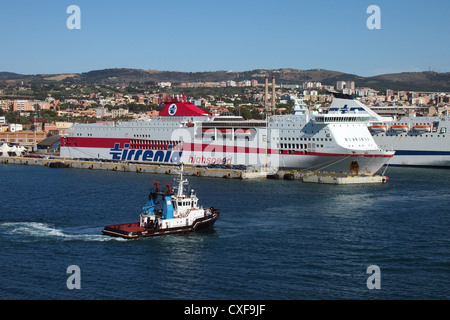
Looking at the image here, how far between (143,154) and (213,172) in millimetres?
11144

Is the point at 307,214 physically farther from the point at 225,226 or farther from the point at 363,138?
the point at 363,138

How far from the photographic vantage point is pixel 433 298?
1730 centimetres

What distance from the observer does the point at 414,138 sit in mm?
52375

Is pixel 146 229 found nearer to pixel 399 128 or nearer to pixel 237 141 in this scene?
pixel 237 141

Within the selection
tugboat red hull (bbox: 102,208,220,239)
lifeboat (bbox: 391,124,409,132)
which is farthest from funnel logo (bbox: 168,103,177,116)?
tugboat red hull (bbox: 102,208,220,239)

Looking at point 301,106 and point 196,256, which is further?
point 301,106

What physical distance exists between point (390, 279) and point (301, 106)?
37.1m

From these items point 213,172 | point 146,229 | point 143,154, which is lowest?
point 146,229

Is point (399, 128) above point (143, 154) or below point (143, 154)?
above

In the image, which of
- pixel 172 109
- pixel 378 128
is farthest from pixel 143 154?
pixel 378 128

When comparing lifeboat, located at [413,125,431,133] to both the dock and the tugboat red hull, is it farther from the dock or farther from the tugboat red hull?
the tugboat red hull

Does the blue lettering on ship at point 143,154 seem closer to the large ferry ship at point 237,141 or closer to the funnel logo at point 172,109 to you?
the large ferry ship at point 237,141

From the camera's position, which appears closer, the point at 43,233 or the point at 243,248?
the point at 243,248
